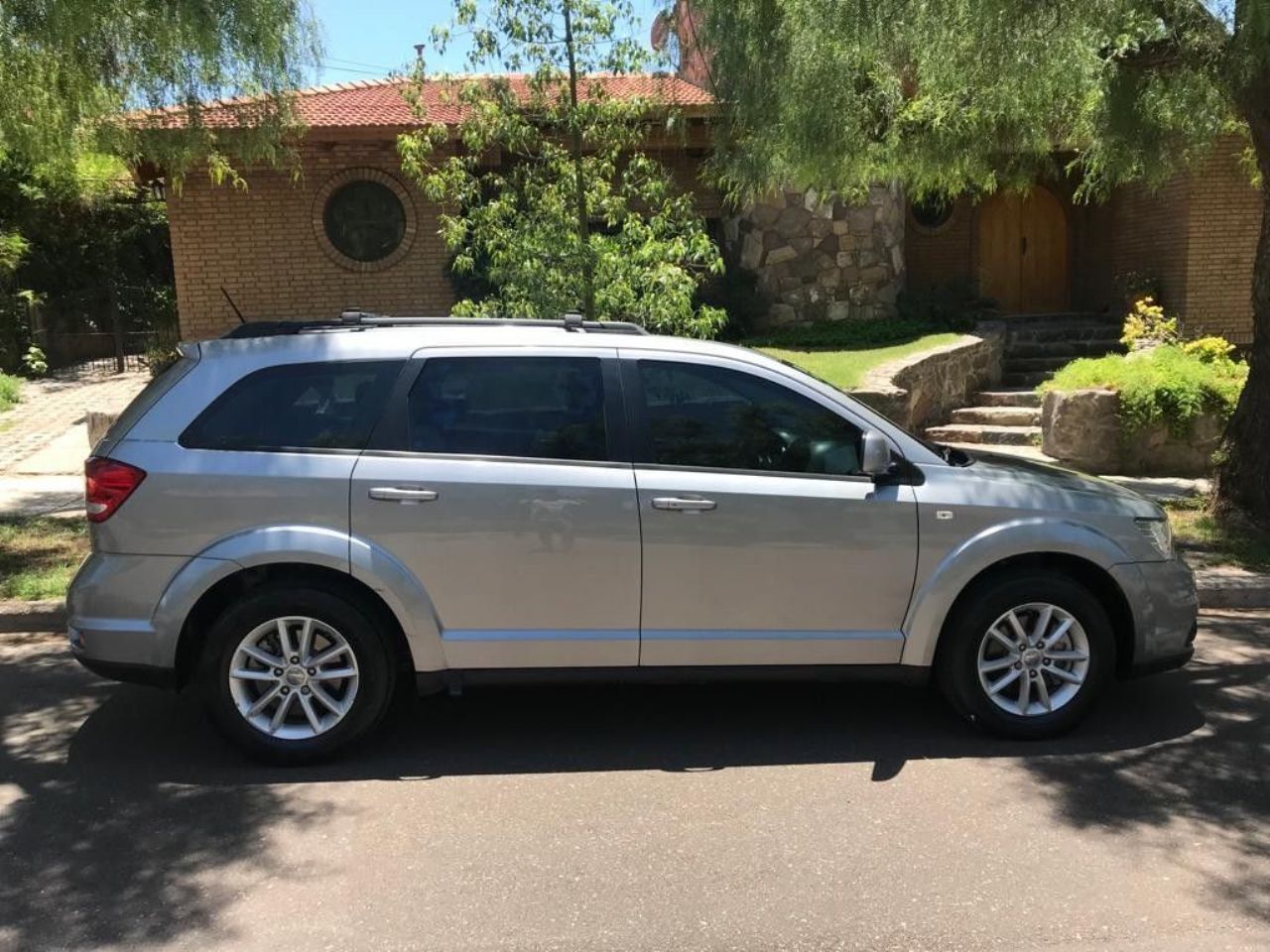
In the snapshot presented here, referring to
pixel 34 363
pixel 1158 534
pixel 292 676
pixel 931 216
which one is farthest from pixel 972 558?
pixel 34 363

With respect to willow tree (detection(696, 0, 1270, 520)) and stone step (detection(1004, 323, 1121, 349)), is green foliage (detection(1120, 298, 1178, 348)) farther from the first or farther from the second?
willow tree (detection(696, 0, 1270, 520))

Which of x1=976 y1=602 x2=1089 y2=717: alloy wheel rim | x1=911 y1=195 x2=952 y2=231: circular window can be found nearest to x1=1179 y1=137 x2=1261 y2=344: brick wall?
x1=911 y1=195 x2=952 y2=231: circular window

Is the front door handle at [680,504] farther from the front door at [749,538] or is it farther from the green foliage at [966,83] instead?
the green foliage at [966,83]

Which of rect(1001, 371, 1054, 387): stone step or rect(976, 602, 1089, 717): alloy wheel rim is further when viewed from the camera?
rect(1001, 371, 1054, 387): stone step

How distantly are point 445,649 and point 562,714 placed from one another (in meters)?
0.89

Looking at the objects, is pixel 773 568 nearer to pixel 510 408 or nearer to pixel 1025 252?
pixel 510 408

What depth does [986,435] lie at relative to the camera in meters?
12.2

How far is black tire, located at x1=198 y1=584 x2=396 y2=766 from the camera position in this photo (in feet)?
14.1

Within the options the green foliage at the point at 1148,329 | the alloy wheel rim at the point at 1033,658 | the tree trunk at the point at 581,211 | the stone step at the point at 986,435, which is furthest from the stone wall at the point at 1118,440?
the alloy wheel rim at the point at 1033,658

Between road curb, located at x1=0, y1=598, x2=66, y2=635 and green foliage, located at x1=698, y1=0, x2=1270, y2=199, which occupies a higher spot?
green foliage, located at x1=698, y1=0, x2=1270, y2=199

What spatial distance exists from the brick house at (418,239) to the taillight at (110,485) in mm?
10163

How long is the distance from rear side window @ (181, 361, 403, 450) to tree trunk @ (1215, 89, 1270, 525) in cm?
672

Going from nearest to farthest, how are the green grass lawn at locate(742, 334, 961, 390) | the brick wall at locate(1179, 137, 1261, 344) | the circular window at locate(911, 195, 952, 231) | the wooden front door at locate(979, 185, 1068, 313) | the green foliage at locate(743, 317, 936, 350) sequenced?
the green grass lawn at locate(742, 334, 961, 390), the green foliage at locate(743, 317, 936, 350), the brick wall at locate(1179, 137, 1261, 344), the circular window at locate(911, 195, 952, 231), the wooden front door at locate(979, 185, 1068, 313)

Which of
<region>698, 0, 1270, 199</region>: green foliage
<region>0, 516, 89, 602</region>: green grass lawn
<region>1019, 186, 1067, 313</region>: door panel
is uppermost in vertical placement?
<region>698, 0, 1270, 199</region>: green foliage
